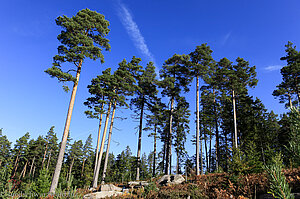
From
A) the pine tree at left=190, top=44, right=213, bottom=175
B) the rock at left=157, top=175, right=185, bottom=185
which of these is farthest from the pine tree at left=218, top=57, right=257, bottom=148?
the rock at left=157, top=175, right=185, bottom=185

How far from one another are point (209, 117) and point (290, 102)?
1013 cm

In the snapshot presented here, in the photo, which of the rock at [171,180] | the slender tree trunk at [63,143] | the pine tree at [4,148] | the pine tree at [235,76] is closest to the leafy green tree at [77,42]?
the slender tree trunk at [63,143]

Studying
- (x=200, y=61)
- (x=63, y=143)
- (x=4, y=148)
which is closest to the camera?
(x=63, y=143)

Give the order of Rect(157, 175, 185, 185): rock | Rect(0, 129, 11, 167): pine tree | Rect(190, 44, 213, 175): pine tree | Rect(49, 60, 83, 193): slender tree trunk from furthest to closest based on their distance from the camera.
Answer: Rect(0, 129, 11, 167): pine tree
Rect(190, 44, 213, 175): pine tree
Rect(157, 175, 185, 185): rock
Rect(49, 60, 83, 193): slender tree trunk

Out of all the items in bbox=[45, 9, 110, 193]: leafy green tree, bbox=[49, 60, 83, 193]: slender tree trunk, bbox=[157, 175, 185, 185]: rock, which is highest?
bbox=[45, 9, 110, 193]: leafy green tree

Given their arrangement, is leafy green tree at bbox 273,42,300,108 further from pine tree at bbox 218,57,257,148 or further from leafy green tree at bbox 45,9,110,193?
leafy green tree at bbox 45,9,110,193

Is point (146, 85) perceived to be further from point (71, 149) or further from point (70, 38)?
point (71, 149)

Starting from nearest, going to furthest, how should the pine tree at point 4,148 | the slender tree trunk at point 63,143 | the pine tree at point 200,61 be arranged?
the slender tree trunk at point 63,143
the pine tree at point 200,61
the pine tree at point 4,148

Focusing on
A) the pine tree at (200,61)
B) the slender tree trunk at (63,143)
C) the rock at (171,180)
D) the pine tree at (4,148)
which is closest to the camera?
the slender tree trunk at (63,143)

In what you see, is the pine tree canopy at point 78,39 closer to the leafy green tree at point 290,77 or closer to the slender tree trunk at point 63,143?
Answer: the slender tree trunk at point 63,143

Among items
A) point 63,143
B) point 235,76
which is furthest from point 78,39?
point 235,76

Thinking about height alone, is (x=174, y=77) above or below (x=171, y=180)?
above

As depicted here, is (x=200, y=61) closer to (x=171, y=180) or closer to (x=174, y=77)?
(x=174, y=77)

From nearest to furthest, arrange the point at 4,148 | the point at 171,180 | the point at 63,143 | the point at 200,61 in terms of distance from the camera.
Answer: the point at 63,143 → the point at 171,180 → the point at 200,61 → the point at 4,148
